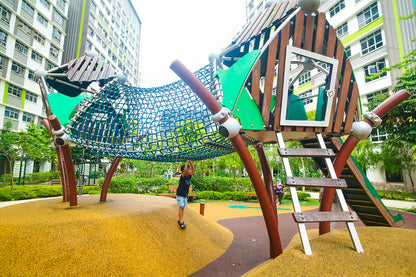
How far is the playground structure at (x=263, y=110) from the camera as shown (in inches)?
111

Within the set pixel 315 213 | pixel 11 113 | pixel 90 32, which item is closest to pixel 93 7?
pixel 90 32

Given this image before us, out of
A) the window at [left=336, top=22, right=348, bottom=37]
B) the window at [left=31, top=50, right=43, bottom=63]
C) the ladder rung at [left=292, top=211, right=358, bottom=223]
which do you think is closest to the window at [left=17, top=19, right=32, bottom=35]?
the window at [left=31, top=50, right=43, bottom=63]

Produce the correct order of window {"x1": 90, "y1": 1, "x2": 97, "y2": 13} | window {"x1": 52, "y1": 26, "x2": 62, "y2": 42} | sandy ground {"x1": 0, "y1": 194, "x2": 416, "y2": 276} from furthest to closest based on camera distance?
window {"x1": 90, "y1": 1, "x2": 97, "y2": 13} → window {"x1": 52, "y1": 26, "x2": 62, "y2": 42} → sandy ground {"x1": 0, "y1": 194, "x2": 416, "y2": 276}

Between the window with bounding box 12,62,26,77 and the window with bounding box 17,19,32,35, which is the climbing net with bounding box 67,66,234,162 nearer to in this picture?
the window with bounding box 12,62,26,77

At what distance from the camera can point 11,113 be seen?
25328 millimetres

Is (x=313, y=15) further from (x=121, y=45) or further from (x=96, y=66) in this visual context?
(x=121, y=45)

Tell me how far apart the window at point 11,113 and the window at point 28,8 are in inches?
479

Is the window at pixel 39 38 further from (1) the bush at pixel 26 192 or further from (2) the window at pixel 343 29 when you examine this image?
(2) the window at pixel 343 29

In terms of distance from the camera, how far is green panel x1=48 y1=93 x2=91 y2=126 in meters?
6.00

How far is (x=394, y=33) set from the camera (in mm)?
20219

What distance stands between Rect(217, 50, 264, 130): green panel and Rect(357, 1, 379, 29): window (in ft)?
87.1

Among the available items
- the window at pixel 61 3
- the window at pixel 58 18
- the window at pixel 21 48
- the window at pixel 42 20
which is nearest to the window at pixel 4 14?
the window at pixel 21 48

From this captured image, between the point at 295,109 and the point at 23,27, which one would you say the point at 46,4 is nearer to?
the point at 23,27

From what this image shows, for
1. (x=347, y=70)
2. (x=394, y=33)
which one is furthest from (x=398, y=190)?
(x=347, y=70)
